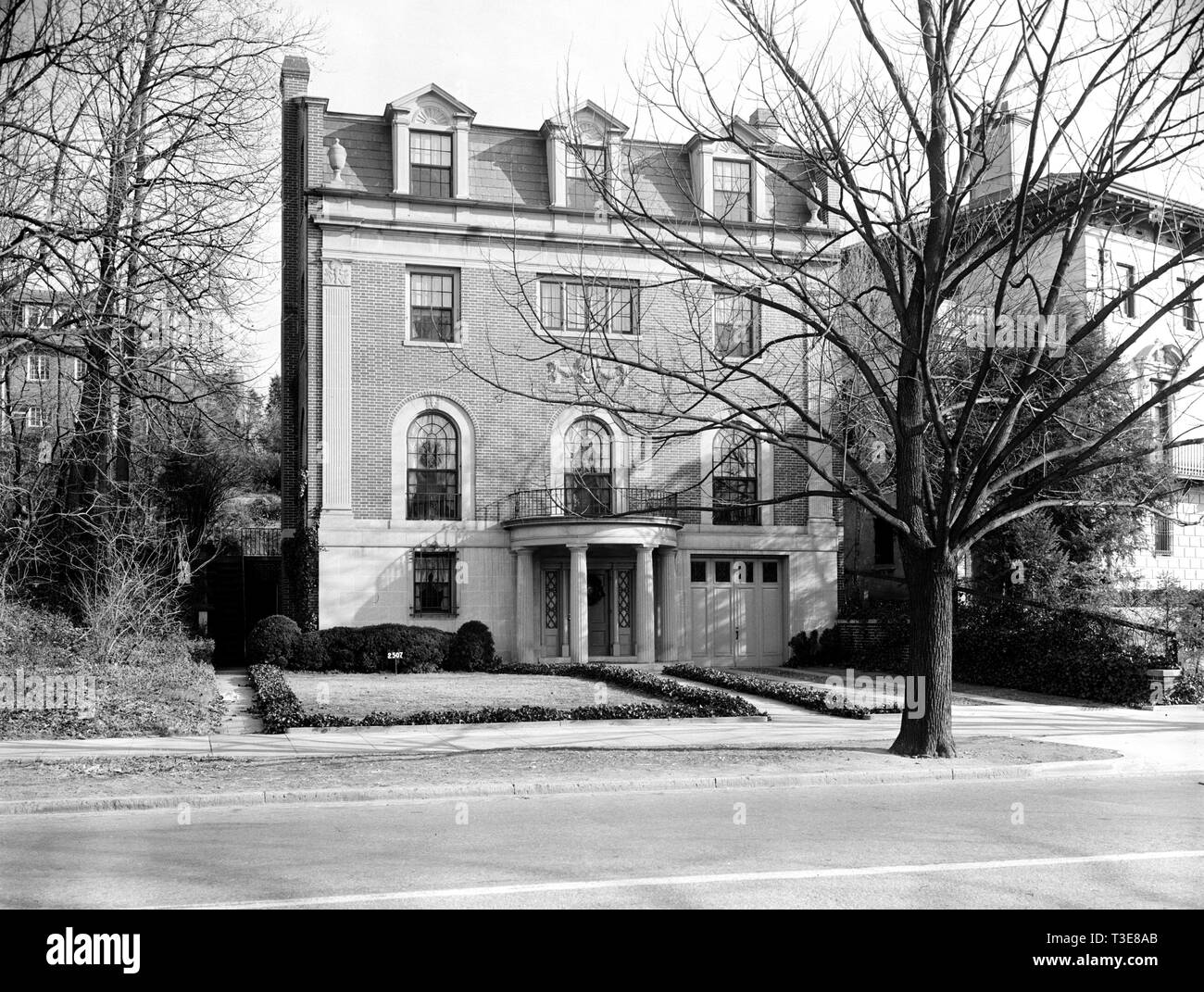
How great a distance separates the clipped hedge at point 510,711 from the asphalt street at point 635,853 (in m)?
6.08

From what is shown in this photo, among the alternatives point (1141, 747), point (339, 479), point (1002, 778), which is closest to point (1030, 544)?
point (1141, 747)

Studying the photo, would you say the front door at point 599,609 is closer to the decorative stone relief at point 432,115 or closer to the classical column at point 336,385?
the classical column at point 336,385

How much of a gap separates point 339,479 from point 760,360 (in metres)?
11.3

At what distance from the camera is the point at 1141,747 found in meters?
16.4

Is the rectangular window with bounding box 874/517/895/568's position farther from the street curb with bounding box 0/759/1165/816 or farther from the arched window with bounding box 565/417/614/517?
the street curb with bounding box 0/759/1165/816

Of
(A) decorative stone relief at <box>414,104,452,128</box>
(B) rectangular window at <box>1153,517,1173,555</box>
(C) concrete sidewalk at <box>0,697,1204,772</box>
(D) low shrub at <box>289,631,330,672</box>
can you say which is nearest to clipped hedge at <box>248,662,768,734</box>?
(C) concrete sidewalk at <box>0,697,1204,772</box>

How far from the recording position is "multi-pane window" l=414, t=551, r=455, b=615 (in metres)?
29.9

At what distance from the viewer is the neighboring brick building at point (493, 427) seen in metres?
29.5

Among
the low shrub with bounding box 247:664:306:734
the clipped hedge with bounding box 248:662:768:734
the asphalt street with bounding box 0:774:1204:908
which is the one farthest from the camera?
the clipped hedge with bounding box 248:662:768:734

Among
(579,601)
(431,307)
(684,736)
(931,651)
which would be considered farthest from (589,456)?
(931,651)

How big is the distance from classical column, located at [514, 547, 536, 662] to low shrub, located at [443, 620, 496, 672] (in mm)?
1884

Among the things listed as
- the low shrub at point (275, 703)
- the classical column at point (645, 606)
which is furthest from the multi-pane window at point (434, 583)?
the low shrub at point (275, 703)

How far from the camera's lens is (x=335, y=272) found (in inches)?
1165

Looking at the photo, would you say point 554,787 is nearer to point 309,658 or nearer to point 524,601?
point 309,658
